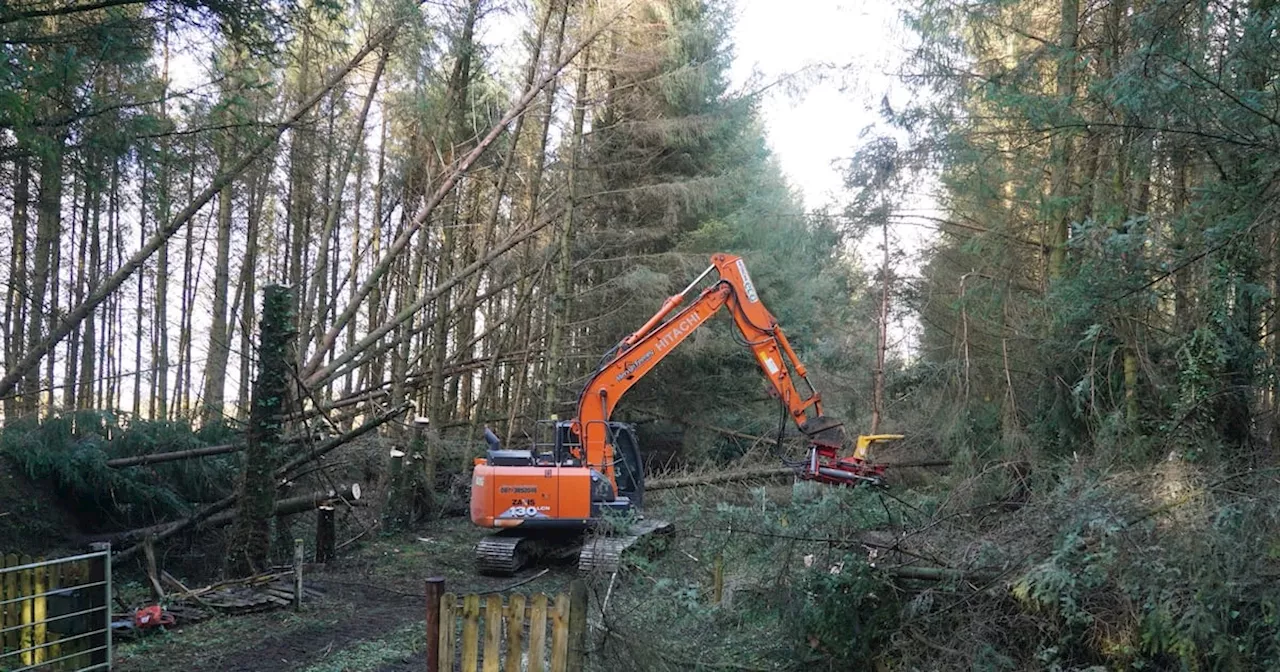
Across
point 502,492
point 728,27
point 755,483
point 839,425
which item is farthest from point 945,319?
point 728,27

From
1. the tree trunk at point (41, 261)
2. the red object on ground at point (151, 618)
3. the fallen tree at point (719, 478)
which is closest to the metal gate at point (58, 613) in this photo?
the red object on ground at point (151, 618)

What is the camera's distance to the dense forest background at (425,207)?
8094mm

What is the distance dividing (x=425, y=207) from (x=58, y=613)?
8227 mm

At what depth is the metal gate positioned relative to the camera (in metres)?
5.66

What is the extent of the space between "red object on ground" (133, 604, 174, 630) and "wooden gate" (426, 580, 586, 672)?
3277 mm

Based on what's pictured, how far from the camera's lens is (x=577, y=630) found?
464 centimetres

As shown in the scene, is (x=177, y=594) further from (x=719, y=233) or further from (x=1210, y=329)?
(x=719, y=233)

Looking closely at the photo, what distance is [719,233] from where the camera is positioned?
16.3 meters

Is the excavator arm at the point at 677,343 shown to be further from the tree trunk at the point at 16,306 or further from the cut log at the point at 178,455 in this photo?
the tree trunk at the point at 16,306

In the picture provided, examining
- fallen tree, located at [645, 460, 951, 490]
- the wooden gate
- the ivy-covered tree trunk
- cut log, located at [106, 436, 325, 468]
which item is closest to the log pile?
the ivy-covered tree trunk

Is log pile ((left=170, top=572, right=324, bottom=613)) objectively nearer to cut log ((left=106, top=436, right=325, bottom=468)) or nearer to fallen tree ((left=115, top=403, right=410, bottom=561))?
fallen tree ((left=115, top=403, right=410, bottom=561))

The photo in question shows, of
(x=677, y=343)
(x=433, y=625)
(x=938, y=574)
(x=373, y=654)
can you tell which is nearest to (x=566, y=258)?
(x=677, y=343)

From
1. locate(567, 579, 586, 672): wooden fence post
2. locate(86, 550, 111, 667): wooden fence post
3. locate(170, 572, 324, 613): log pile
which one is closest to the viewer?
locate(567, 579, 586, 672): wooden fence post

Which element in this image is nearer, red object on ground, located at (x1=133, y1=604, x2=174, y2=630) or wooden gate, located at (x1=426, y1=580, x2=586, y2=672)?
wooden gate, located at (x1=426, y1=580, x2=586, y2=672)
